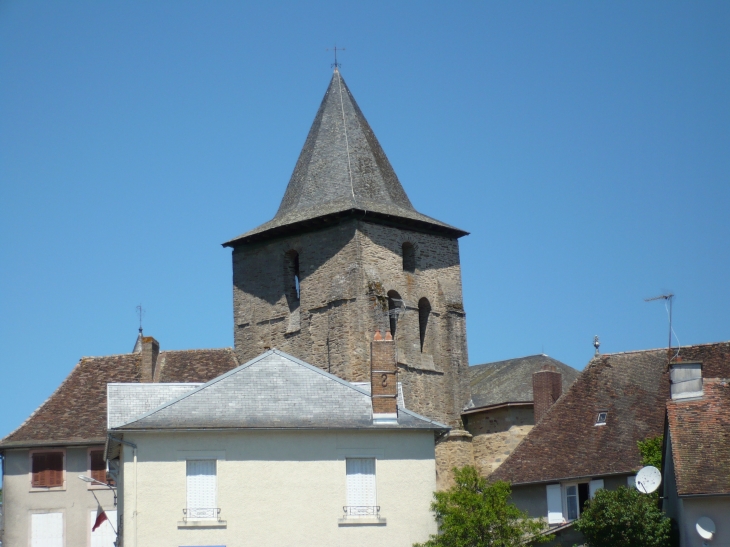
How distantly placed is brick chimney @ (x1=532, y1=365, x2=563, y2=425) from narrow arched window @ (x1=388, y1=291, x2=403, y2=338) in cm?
554

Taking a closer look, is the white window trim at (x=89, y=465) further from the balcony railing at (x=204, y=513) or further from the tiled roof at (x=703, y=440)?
the tiled roof at (x=703, y=440)

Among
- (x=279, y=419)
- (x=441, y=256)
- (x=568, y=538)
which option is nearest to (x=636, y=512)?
(x=568, y=538)

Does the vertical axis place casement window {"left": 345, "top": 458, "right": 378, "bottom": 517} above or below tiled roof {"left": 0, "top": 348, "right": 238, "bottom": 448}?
below

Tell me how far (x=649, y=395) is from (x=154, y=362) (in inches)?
575

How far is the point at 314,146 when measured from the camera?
4581 centimetres

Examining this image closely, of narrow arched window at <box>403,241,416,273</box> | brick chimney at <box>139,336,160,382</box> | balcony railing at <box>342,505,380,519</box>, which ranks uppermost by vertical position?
narrow arched window at <box>403,241,416,273</box>

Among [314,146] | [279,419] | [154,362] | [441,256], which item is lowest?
[279,419]

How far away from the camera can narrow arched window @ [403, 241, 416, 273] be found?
44469 millimetres

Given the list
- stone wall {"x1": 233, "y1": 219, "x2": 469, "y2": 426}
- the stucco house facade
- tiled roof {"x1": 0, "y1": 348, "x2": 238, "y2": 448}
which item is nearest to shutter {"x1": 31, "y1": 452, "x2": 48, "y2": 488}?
tiled roof {"x1": 0, "y1": 348, "x2": 238, "y2": 448}

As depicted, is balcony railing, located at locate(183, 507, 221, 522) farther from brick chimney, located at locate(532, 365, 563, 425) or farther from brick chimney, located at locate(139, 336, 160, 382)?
brick chimney, located at locate(532, 365, 563, 425)

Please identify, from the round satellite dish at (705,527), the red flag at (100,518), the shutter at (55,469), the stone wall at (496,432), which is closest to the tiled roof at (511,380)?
the stone wall at (496,432)

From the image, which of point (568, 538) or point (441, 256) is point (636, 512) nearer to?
point (568, 538)

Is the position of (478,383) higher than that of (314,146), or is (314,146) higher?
(314,146)

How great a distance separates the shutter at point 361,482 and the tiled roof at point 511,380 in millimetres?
16066
